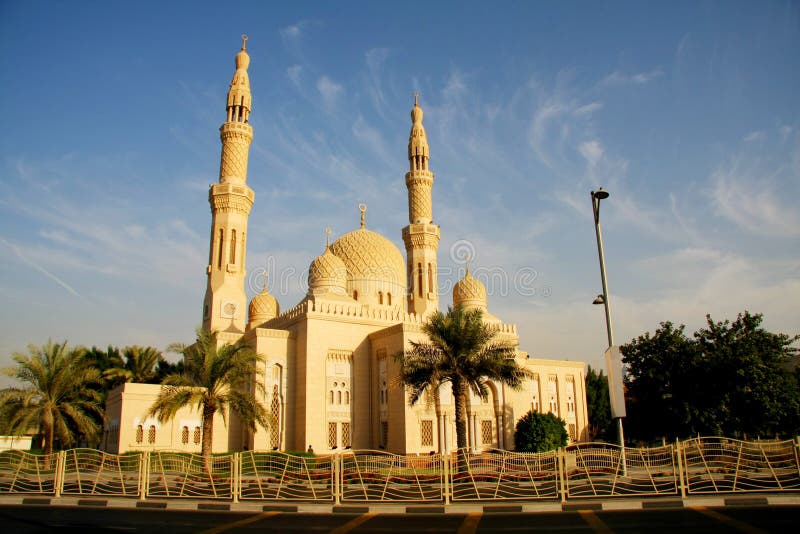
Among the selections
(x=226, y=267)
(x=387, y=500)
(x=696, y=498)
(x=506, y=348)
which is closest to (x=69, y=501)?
(x=387, y=500)

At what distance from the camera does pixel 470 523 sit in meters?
10.2

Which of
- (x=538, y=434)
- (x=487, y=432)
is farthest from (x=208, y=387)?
(x=538, y=434)

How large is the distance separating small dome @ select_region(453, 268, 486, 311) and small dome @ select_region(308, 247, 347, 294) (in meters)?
6.58

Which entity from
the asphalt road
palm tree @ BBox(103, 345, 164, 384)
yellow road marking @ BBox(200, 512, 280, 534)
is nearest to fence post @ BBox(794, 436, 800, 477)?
the asphalt road

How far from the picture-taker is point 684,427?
25.0 metres

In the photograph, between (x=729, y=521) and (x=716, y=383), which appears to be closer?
(x=729, y=521)

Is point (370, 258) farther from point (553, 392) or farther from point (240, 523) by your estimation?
point (240, 523)

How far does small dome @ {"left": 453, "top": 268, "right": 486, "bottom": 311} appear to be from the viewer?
35.3 metres

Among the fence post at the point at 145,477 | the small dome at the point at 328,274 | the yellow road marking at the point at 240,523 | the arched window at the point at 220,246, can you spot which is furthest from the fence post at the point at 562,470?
the arched window at the point at 220,246

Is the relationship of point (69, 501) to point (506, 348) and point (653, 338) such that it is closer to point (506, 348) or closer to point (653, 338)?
point (506, 348)

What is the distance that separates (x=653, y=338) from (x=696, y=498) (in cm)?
1572

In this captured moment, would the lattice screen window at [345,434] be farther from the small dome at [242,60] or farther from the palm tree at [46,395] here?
the small dome at [242,60]

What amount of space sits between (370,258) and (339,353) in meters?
8.53

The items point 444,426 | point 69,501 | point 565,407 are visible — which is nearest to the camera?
point 69,501
